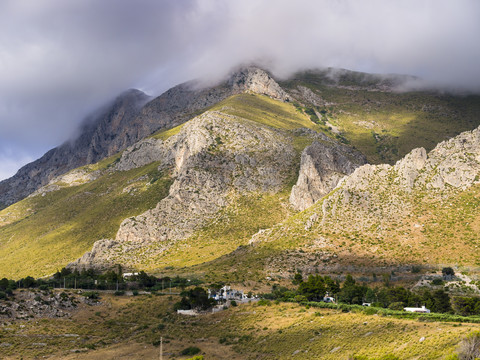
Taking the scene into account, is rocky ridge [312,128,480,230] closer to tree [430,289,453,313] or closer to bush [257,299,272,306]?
tree [430,289,453,313]

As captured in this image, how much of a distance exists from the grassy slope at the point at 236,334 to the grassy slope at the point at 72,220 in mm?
65649

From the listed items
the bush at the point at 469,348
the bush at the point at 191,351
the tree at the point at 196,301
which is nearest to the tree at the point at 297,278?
the tree at the point at 196,301

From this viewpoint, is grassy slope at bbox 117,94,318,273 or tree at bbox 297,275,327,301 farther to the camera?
grassy slope at bbox 117,94,318,273

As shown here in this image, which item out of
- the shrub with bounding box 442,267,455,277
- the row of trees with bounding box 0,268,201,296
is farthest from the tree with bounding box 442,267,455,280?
the row of trees with bounding box 0,268,201,296

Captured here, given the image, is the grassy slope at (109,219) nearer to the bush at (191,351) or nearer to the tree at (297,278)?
the tree at (297,278)

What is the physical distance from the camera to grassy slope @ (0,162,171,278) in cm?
13062

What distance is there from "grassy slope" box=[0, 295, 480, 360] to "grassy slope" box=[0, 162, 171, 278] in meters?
65.6

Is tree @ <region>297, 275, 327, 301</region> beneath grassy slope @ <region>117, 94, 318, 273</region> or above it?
beneath

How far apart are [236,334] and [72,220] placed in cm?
12019

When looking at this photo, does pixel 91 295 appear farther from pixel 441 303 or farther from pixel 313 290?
pixel 441 303

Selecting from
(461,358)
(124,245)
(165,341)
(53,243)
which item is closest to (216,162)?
(124,245)

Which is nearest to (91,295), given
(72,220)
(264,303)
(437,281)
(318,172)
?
(264,303)

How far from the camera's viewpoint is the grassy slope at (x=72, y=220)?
13062 centimetres

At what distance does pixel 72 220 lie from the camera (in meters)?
155
